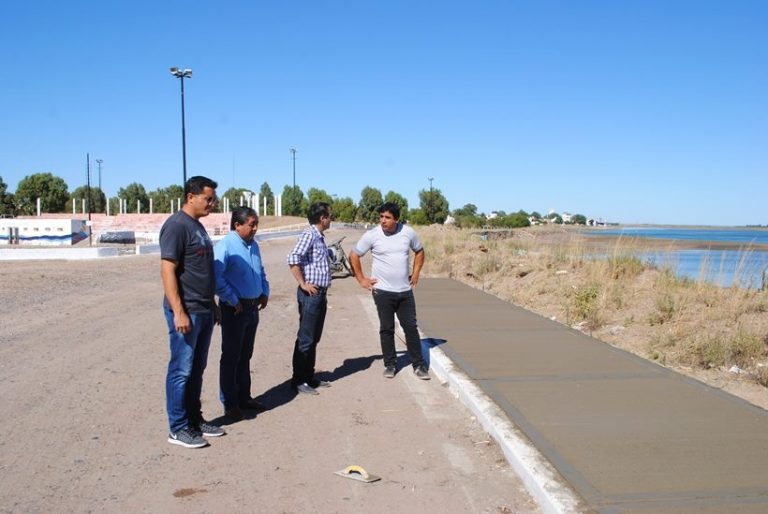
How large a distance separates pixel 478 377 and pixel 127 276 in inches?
631

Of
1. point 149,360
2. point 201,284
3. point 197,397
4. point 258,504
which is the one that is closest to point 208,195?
point 201,284

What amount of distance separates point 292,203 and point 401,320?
413 feet

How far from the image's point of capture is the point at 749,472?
167 inches

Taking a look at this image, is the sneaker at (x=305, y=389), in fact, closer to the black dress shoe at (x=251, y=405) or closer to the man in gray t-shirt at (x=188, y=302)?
the black dress shoe at (x=251, y=405)

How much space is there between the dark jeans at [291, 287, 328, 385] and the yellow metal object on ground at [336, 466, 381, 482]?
214 centimetres

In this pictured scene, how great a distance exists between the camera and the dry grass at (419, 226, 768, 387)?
25.1 feet

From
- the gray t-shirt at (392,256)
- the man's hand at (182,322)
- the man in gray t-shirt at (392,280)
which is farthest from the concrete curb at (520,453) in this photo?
the man's hand at (182,322)

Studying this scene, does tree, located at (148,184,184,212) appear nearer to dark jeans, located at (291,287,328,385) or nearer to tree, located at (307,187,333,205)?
tree, located at (307,187,333,205)

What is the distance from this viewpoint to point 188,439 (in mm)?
5031

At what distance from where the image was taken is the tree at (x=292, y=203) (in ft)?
430

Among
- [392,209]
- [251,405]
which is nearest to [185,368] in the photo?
[251,405]

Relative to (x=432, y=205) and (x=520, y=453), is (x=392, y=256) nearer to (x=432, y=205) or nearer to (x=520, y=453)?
(x=520, y=453)

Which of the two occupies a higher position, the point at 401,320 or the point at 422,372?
the point at 401,320

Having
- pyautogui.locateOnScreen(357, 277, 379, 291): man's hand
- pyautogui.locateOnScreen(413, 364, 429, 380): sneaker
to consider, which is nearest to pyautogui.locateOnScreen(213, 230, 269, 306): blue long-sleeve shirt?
pyautogui.locateOnScreen(357, 277, 379, 291): man's hand
